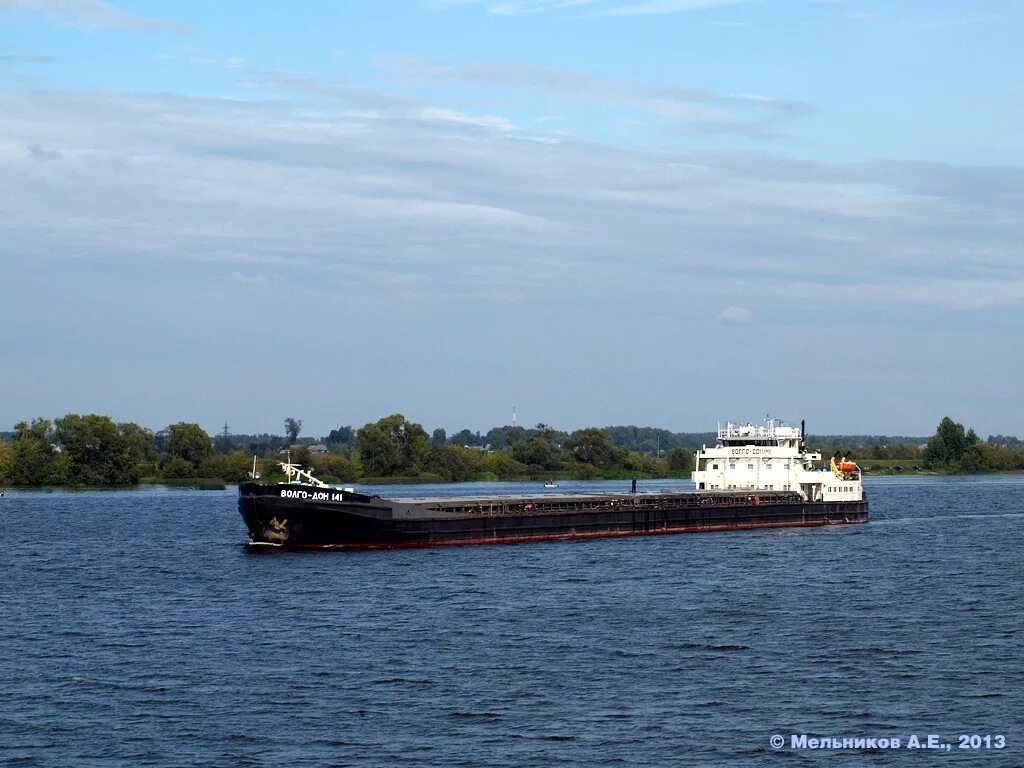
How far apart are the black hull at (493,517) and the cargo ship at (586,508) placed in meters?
0.06

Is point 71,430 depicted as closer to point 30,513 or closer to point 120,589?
point 30,513

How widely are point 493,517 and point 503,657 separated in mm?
37548

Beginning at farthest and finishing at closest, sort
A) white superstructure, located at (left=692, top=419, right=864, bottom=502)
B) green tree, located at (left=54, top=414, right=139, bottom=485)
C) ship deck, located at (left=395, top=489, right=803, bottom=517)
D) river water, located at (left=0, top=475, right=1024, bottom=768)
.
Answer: green tree, located at (left=54, top=414, right=139, bottom=485) → white superstructure, located at (left=692, top=419, right=864, bottom=502) → ship deck, located at (left=395, top=489, right=803, bottom=517) → river water, located at (left=0, top=475, right=1024, bottom=768)

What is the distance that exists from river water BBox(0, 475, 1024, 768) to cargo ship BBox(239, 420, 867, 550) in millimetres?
2046

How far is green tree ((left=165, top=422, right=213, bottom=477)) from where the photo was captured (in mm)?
191250

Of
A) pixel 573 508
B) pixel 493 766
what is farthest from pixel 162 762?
pixel 573 508

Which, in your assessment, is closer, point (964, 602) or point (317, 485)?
point (964, 602)

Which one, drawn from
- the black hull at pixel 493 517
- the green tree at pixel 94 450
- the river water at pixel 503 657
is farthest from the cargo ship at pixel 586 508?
the green tree at pixel 94 450

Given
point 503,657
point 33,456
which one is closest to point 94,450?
point 33,456

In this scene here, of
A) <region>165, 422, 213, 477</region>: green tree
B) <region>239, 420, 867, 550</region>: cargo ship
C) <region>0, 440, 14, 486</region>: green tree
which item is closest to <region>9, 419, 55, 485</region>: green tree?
<region>0, 440, 14, 486</region>: green tree

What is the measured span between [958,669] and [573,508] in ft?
155

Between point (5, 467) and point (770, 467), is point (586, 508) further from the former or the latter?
point (5, 467)

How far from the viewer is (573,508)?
87.2 m

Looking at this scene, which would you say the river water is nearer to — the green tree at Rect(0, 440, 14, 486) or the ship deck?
the ship deck
